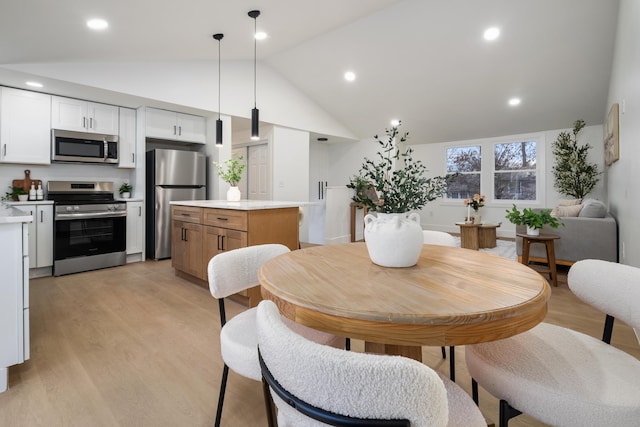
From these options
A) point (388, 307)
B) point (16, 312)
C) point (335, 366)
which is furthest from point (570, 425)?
point (16, 312)

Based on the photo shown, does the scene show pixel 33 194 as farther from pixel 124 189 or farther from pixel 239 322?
pixel 239 322

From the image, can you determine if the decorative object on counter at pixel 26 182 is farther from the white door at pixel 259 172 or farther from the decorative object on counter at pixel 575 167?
the decorative object on counter at pixel 575 167

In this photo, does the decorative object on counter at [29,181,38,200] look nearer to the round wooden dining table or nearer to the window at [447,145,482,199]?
the round wooden dining table

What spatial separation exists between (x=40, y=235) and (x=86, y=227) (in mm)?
443

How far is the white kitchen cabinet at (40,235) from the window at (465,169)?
7.15m

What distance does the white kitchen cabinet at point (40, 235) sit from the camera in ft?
12.2

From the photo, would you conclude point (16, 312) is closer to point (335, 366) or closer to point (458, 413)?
point (335, 366)

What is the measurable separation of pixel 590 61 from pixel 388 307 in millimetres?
5602

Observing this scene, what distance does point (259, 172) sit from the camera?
634cm

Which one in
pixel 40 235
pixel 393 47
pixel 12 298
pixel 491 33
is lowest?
pixel 12 298

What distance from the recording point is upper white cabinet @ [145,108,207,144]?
4.60 m

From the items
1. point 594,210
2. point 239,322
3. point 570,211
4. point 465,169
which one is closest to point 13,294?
point 239,322

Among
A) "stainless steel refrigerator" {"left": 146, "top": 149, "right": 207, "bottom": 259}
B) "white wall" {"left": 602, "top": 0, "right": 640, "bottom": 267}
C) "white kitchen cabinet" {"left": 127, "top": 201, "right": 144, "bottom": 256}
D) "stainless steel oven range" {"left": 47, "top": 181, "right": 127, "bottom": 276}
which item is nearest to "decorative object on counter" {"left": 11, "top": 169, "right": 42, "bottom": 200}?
"stainless steel oven range" {"left": 47, "top": 181, "right": 127, "bottom": 276}

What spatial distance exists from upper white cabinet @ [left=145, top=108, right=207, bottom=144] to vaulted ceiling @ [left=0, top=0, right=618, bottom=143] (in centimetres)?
79
